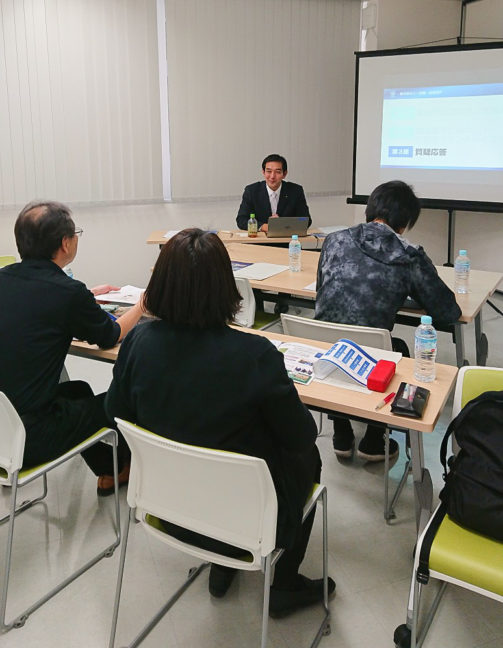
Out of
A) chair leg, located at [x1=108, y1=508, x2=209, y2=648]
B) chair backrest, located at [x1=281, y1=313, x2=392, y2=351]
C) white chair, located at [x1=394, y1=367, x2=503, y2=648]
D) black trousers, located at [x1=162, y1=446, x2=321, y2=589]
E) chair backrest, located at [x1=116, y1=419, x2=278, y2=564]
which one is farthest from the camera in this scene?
chair backrest, located at [x1=281, y1=313, x2=392, y2=351]

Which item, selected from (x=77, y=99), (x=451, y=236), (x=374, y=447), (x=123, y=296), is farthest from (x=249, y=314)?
(x=451, y=236)

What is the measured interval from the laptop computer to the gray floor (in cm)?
244

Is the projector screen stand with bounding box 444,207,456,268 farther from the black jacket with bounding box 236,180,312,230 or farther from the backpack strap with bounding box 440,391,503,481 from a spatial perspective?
the backpack strap with bounding box 440,391,503,481

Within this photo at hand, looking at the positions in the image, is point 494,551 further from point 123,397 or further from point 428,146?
point 428,146

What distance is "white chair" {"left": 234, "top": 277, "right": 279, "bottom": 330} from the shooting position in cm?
318

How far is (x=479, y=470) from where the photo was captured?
1.62 metres

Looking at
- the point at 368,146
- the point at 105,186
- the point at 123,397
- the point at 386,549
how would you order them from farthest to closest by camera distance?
1. the point at 368,146
2. the point at 105,186
3. the point at 386,549
4. the point at 123,397

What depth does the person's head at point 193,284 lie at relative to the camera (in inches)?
57.3

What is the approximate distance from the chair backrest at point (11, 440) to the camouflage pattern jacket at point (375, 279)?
1.40 meters

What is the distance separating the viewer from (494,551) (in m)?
1.55

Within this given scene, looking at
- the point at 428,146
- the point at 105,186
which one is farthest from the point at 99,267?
the point at 428,146

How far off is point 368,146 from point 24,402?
4.66 metres

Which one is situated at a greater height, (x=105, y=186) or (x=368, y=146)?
(x=368, y=146)

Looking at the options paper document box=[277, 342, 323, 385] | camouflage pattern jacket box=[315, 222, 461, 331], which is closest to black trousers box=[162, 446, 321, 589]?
paper document box=[277, 342, 323, 385]
